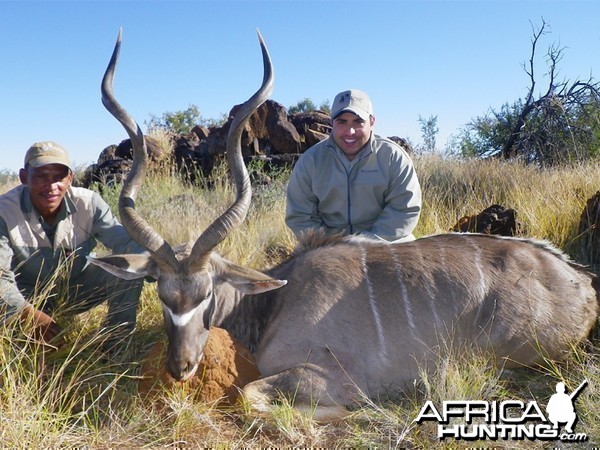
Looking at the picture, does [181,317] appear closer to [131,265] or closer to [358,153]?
[131,265]

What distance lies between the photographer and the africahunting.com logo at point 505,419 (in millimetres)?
2834

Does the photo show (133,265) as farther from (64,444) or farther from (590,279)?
(590,279)

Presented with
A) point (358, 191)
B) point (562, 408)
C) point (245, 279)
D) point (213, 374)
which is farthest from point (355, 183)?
point (562, 408)

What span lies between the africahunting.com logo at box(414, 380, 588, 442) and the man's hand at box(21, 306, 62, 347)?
2.15 metres

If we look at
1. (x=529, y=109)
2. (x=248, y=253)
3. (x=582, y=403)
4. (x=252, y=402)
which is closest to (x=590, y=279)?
(x=582, y=403)

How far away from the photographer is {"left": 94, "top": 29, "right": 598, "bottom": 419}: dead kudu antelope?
10.7 ft

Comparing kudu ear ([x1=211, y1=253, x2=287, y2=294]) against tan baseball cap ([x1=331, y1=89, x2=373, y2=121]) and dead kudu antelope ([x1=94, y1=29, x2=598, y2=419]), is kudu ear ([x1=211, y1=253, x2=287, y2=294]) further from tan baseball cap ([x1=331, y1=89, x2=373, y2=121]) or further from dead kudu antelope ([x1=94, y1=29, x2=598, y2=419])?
tan baseball cap ([x1=331, y1=89, x2=373, y2=121])

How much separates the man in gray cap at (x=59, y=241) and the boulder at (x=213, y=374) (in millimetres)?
530

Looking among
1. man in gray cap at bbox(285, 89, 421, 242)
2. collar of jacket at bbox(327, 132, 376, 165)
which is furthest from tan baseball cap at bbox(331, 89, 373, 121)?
collar of jacket at bbox(327, 132, 376, 165)

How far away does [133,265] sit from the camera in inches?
134

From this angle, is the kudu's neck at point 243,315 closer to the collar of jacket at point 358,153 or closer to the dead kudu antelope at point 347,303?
the dead kudu antelope at point 347,303

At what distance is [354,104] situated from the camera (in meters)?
4.84

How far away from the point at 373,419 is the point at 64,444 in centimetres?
150

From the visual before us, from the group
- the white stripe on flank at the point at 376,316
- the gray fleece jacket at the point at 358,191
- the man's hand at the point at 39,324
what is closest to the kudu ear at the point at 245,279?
the white stripe on flank at the point at 376,316
